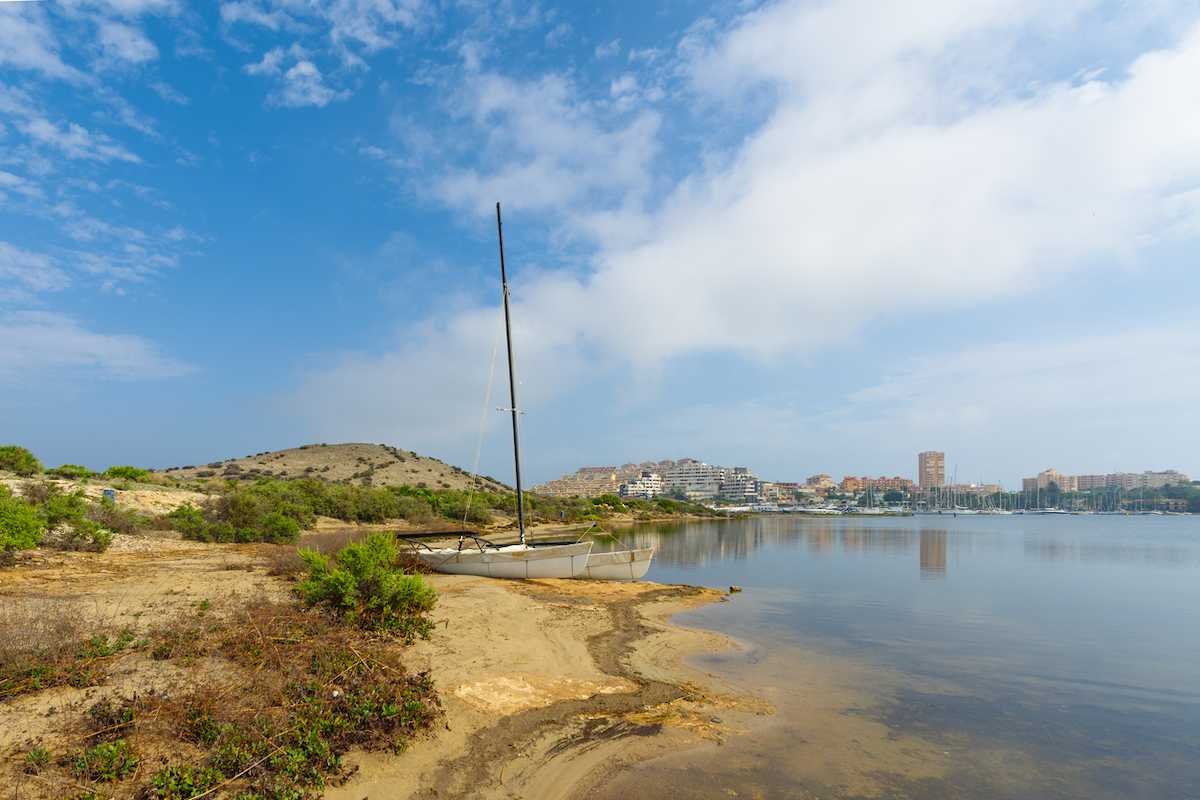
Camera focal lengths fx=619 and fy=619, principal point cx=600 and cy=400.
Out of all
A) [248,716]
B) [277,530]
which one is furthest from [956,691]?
[277,530]

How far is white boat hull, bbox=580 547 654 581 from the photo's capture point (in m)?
24.4

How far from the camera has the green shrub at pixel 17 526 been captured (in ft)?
55.6

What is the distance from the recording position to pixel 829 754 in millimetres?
8930

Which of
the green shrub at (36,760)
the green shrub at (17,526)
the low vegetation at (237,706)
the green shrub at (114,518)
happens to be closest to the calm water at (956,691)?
the low vegetation at (237,706)

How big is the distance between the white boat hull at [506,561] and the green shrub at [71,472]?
26.6 metres

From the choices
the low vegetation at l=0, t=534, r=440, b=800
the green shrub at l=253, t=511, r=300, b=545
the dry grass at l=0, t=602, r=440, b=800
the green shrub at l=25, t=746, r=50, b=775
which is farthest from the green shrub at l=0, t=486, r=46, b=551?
the green shrub at l=25, t=746, r=50, b=775

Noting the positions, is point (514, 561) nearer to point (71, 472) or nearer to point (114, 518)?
point (114, 518)

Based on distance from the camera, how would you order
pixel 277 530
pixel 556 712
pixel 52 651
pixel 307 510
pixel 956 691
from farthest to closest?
pixel 307 510 → pixel 277 530 → pixel 956 691 → pixel 556 712 → pixel 52 651

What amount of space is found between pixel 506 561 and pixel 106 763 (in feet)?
55.6

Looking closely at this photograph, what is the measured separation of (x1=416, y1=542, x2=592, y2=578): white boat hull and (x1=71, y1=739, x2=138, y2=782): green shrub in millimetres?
16532

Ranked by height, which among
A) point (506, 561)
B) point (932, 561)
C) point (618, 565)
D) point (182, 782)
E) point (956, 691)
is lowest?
point (932, 561)

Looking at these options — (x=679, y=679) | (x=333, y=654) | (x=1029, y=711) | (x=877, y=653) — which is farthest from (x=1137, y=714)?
(x=333, y=654)

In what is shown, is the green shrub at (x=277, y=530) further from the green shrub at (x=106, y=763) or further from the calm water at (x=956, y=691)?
the green shrub at (x=106, y=763)

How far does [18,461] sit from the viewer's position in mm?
Result: 33062
